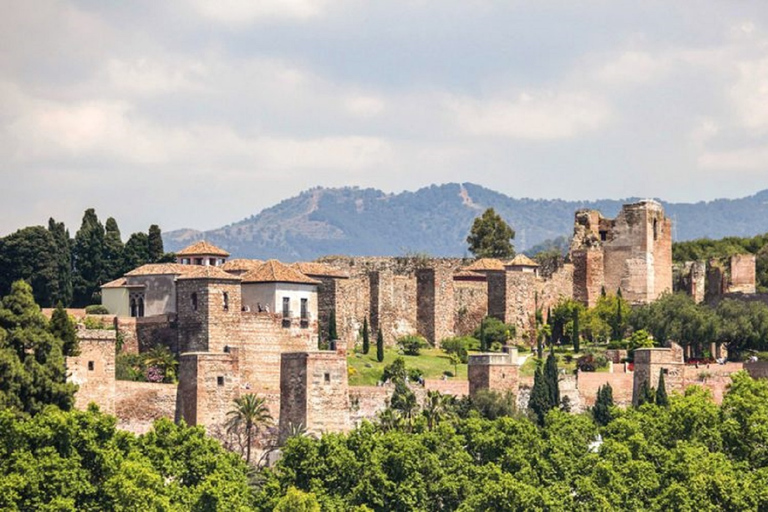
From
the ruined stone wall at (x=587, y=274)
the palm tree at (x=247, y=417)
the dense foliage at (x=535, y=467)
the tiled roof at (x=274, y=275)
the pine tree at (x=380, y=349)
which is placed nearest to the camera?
the dense foliage at (x=535, y=467)

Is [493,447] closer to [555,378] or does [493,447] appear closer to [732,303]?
[555,378]

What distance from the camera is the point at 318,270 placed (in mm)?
77250

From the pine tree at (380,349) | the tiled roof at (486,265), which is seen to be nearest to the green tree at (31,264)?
the pine tree at (380,349)

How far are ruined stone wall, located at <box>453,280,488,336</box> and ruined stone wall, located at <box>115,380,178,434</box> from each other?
2140cm

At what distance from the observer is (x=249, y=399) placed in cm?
6462

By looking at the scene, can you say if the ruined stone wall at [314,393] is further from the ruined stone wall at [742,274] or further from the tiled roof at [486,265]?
the ruined stone wall at [742,274]

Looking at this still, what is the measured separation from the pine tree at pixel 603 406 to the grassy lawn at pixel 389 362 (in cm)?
581

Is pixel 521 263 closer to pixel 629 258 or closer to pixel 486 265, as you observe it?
pixel 486 265

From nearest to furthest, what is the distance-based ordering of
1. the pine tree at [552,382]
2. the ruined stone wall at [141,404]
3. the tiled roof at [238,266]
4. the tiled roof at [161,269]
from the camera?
1. the ruined stone wall at [141,404]
2. the pine tree at [552,382]
3. the tiled roof at [161,269]
4. the tiled roof at [238,266]

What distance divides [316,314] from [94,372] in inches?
441

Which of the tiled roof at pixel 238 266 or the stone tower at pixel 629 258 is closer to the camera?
the tiled roof at pixel 238 266

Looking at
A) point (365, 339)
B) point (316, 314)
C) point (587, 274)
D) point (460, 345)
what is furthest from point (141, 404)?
point (587, 274)

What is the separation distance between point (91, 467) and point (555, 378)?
2256 cm

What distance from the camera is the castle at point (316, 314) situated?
6456 cm
